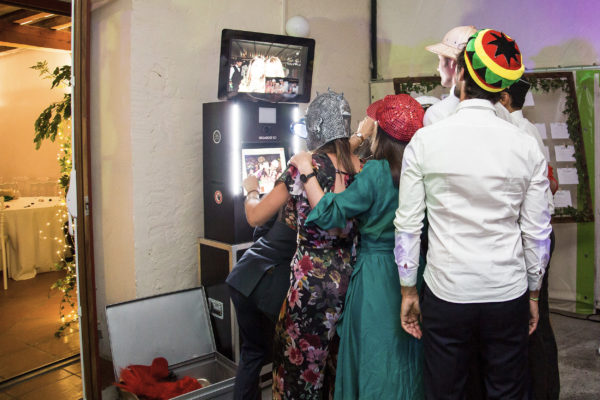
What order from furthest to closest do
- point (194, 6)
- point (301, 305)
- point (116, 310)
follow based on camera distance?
1. point (194, 6)
2. point (116, 310)
3. point (301, 305)

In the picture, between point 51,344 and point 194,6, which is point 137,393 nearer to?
point 51,344

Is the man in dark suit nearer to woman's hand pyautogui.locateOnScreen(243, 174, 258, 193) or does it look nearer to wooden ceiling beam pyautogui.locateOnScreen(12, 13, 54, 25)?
woman's hand pyautogui.locateOnScreen(243, 174, 258, 193)

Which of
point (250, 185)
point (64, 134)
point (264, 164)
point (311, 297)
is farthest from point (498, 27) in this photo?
point (64, 134)

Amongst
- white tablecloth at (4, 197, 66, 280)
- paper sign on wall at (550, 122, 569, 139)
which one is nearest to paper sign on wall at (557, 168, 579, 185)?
paper sign on wall at (550, 122, 569, 139)

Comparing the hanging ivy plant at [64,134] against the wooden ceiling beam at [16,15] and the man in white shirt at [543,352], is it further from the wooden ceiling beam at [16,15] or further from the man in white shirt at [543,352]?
the man in white shirt at [543,352]

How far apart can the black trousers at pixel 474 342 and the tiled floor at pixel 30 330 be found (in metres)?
2.70

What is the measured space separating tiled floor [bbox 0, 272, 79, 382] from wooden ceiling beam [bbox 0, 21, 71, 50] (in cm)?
240

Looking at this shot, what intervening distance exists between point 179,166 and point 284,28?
149cm

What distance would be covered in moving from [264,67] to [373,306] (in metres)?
1.72

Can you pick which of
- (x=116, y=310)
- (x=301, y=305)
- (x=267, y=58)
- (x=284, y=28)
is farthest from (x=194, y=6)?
(x=301, y=305)

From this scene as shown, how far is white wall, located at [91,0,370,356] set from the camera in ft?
9.72

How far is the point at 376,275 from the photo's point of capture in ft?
6.18

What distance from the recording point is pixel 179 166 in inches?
125

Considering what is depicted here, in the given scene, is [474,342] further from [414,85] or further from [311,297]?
[414,85]
